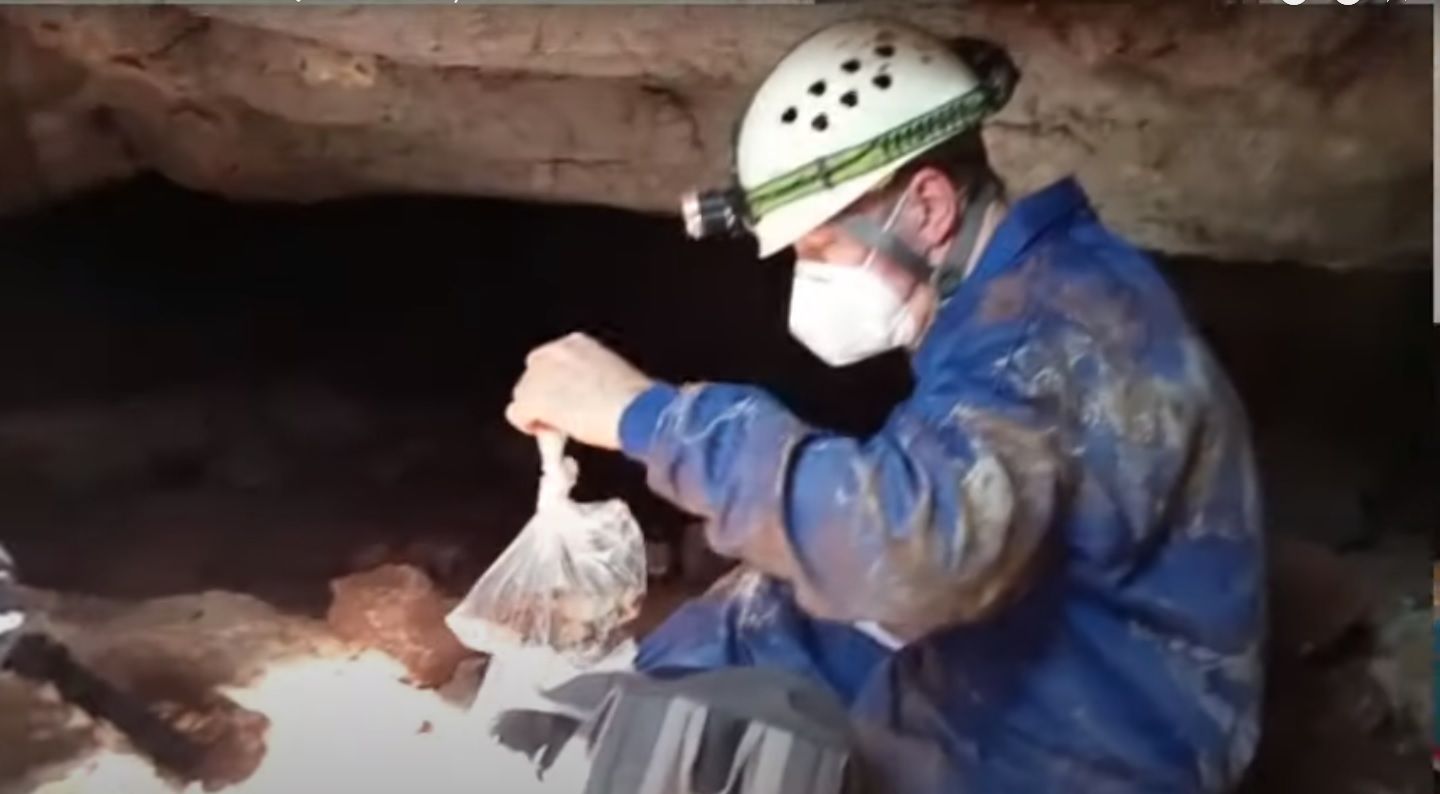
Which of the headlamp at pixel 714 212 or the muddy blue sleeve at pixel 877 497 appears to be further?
the headlamp at pixel 714 212

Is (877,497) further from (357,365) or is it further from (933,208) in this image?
(357,365)

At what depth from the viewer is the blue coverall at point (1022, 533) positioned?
5.00 ft

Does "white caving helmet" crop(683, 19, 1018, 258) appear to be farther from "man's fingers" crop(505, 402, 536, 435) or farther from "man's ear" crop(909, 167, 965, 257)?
"man's fingers" crop(505, 402, 536, 435)

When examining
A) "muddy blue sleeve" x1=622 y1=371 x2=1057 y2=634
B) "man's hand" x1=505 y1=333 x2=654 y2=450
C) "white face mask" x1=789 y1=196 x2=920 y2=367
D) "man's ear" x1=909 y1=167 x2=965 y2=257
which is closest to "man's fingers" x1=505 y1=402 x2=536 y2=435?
"man's hand" x1=505 y1=333 x2=654 y2=450

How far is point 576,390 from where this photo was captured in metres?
1.64

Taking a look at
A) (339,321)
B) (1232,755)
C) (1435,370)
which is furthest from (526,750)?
(1435,370)

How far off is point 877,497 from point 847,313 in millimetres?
164

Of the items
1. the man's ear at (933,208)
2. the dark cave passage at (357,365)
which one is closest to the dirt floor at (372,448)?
the dark cave passage at (357,365)

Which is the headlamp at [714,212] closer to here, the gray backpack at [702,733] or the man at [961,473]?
the man at [961,473]

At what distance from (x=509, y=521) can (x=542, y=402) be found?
3.8 inches

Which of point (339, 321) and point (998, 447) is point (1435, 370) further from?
point (339, 321)

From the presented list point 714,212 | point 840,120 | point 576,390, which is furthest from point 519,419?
point 840,120

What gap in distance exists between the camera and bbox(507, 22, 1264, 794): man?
153 cm

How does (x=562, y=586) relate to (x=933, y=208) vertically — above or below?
below
